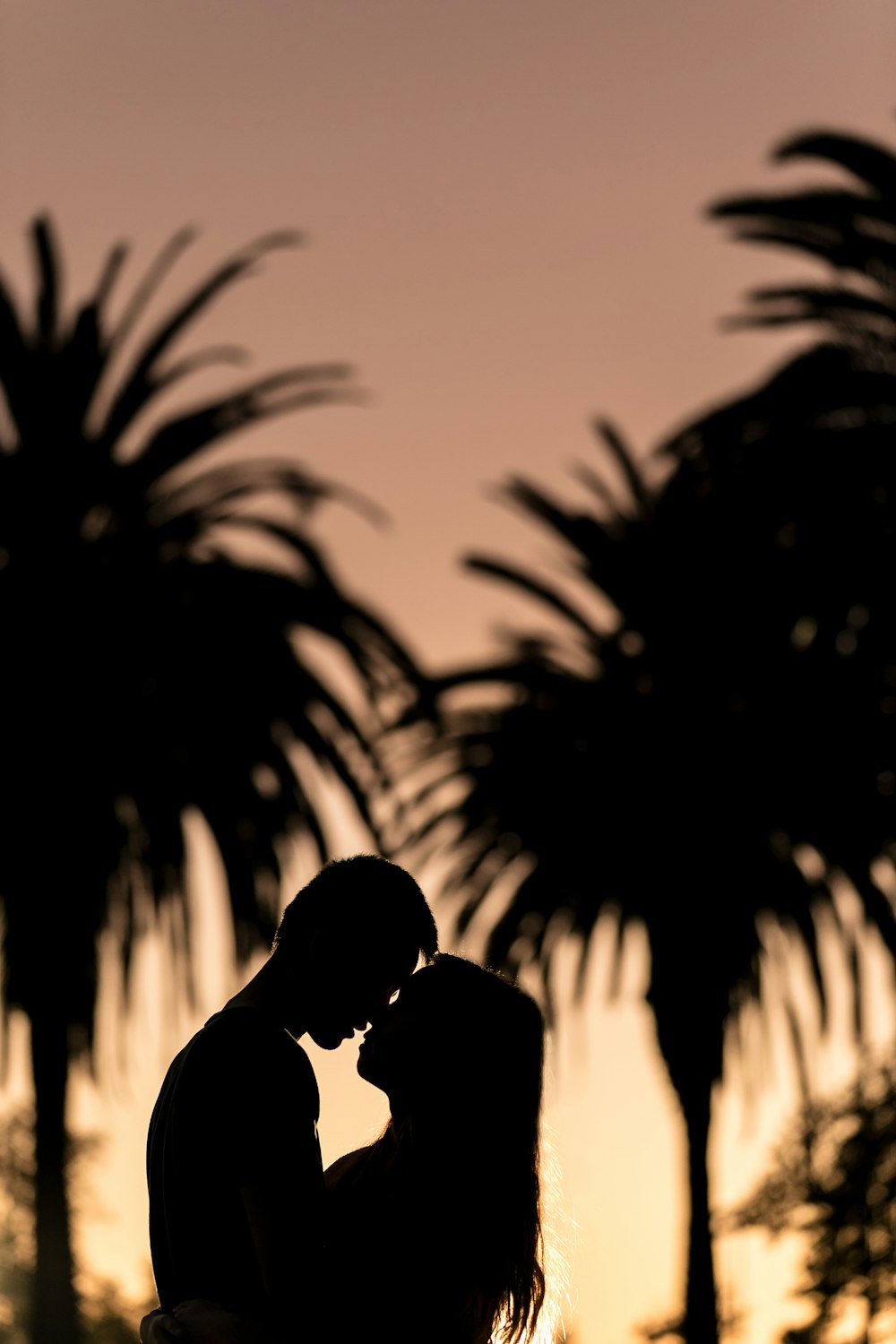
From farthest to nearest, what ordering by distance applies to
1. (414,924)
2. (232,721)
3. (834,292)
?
(232,721) → (834,292) → (414,924)

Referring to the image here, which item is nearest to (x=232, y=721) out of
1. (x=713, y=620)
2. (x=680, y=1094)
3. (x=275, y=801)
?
(x=275, y=801)

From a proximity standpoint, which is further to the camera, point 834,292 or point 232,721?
point 232,721

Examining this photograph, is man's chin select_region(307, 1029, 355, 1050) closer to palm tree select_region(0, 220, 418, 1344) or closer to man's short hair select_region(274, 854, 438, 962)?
man's short hair select_region(274, 854, 438, 962)

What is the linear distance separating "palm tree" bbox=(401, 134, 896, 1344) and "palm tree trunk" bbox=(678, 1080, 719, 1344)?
4cm

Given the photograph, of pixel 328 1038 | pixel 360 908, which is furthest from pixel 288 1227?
pixel 360 908

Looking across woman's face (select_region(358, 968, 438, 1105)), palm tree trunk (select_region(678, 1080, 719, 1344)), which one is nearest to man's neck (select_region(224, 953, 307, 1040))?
woman's face (select_region(358, 968, 438, 1105))

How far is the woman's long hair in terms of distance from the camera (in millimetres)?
3883

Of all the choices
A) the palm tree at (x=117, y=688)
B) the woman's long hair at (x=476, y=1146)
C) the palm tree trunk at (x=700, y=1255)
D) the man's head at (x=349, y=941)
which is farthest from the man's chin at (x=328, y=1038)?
the palm tree trunk at (x=700, y=1255)

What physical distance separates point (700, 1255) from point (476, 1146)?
88.6ft

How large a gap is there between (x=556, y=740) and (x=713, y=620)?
4.35 meters

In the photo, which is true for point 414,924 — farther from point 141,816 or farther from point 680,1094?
point 680,1094

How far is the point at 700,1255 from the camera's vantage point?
96.6 feet

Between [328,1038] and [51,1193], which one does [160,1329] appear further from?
[51,1193]

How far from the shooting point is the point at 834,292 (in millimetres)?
18188
